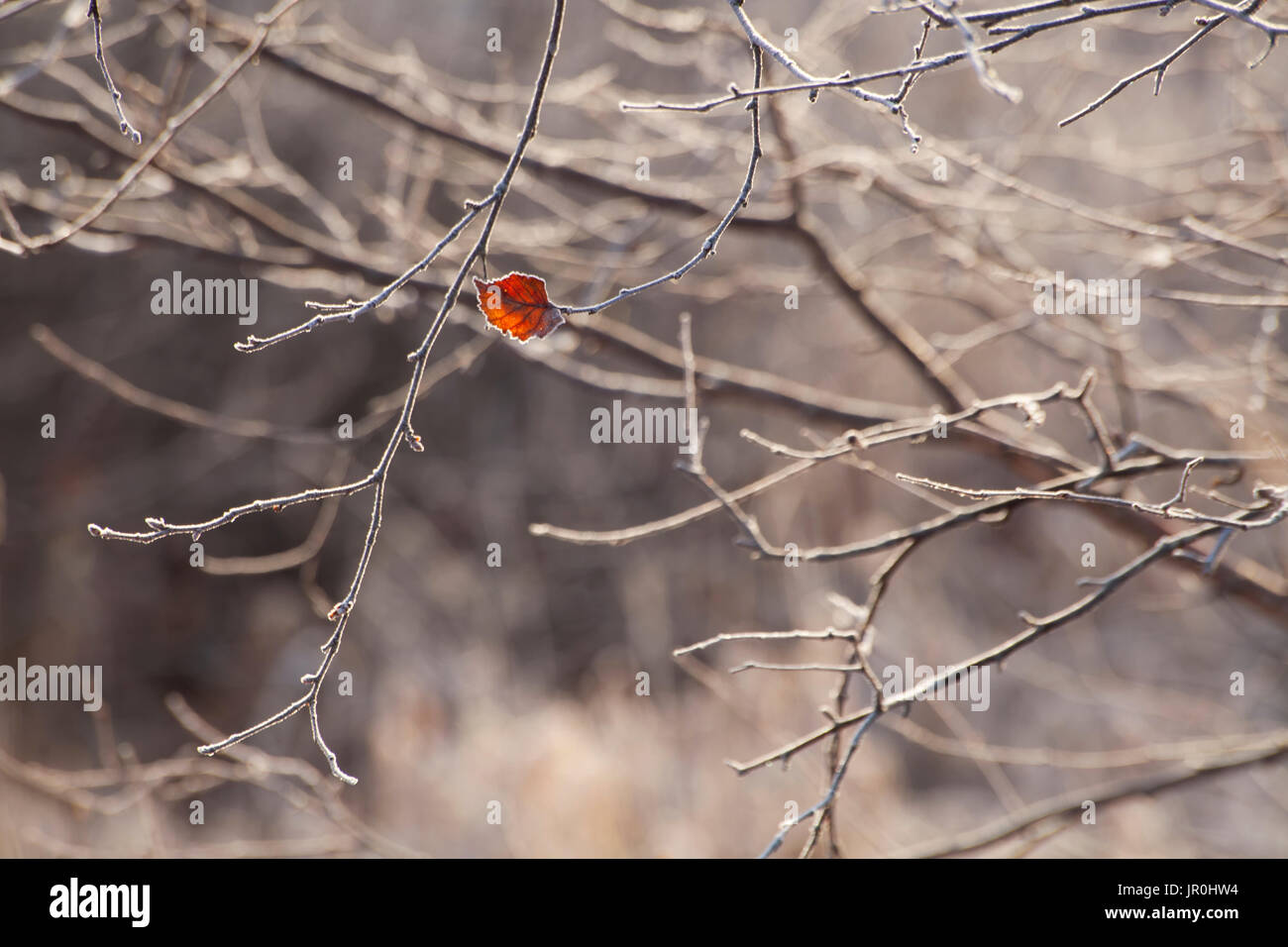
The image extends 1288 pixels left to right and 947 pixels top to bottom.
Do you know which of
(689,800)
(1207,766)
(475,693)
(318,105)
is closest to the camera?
(1207,766)

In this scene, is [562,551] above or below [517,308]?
below

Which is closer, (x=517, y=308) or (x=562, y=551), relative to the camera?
(x=517, y=308)

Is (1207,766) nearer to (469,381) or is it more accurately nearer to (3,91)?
(3,91)

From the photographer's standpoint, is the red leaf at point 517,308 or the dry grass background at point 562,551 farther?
the dry grass background at point 562,551

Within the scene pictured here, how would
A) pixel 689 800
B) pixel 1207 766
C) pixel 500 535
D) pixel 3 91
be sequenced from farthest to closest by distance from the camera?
pixel 500 535 < pixel 689 800 < pixel 1207 766 < pixel 3 91

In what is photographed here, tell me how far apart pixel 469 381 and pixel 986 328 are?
529 cm

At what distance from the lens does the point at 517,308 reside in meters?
1.01

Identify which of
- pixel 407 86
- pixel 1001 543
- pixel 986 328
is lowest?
pixel 1001 543

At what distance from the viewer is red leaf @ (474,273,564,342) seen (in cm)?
100

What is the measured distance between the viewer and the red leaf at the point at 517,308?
39.6 inches

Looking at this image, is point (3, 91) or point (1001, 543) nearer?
point (3, 91)

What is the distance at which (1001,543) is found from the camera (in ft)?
21.2

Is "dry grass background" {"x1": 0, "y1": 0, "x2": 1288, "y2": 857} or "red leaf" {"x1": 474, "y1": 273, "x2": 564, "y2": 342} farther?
"dry grass background" {"x1": 0, "y1": 0, "x2": 1288, "y2": 857}

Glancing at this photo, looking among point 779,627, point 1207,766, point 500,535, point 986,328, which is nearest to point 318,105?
point 500,535
